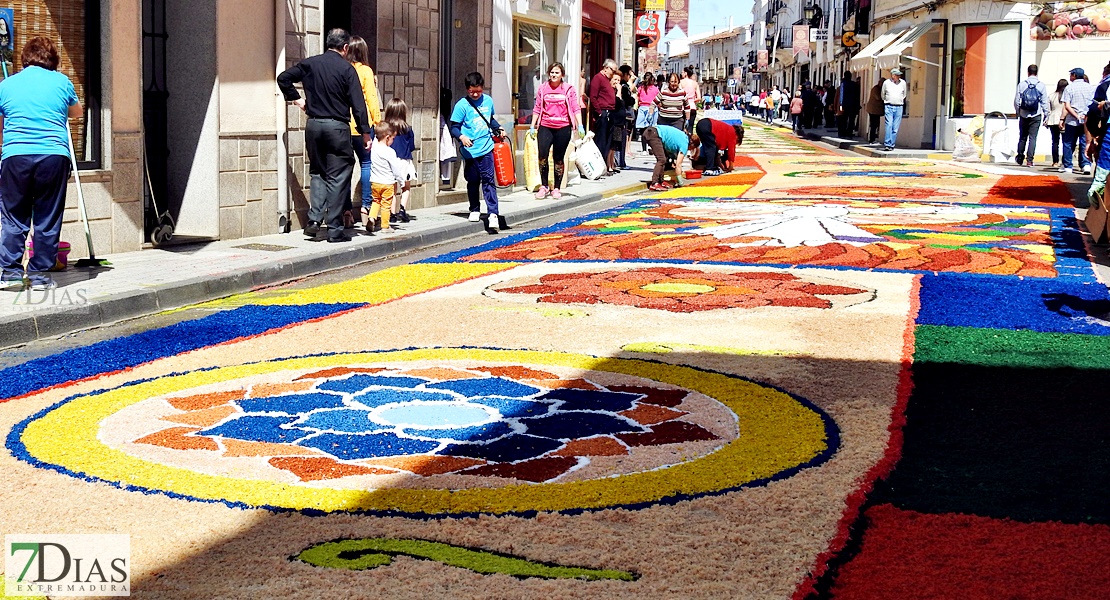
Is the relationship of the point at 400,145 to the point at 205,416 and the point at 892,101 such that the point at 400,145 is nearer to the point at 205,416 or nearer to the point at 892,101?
the point at 205,416

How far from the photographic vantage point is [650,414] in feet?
18.4

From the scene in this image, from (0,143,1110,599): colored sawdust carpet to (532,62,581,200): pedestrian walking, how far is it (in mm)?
7976

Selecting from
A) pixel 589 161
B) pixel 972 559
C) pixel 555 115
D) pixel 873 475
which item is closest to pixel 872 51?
pixel 589 161

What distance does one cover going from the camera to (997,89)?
32.4m

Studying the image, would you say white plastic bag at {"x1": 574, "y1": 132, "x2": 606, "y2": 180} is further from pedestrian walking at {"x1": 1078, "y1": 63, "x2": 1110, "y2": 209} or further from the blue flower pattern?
the blue flower pattern

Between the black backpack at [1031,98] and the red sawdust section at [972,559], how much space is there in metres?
22.8

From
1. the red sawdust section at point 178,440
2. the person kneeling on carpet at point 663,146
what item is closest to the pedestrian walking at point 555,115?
the person kneeling on carpet at point 663,146

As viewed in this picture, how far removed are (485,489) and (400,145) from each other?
10.1 meters

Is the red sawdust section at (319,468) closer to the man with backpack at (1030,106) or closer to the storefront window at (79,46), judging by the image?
the storefront window at (79,46)

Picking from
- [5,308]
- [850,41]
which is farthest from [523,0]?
[850,41]

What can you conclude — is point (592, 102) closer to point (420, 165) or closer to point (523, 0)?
point (523, 0)

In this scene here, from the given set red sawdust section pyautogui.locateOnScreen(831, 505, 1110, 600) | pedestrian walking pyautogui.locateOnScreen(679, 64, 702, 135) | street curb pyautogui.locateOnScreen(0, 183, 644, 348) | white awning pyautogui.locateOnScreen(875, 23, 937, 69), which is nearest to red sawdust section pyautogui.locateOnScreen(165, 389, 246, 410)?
street curb pyautogui.locateOnScreen(0, 183, 644, 348)

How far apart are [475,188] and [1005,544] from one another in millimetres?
11696

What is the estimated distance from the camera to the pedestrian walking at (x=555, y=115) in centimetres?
1772
